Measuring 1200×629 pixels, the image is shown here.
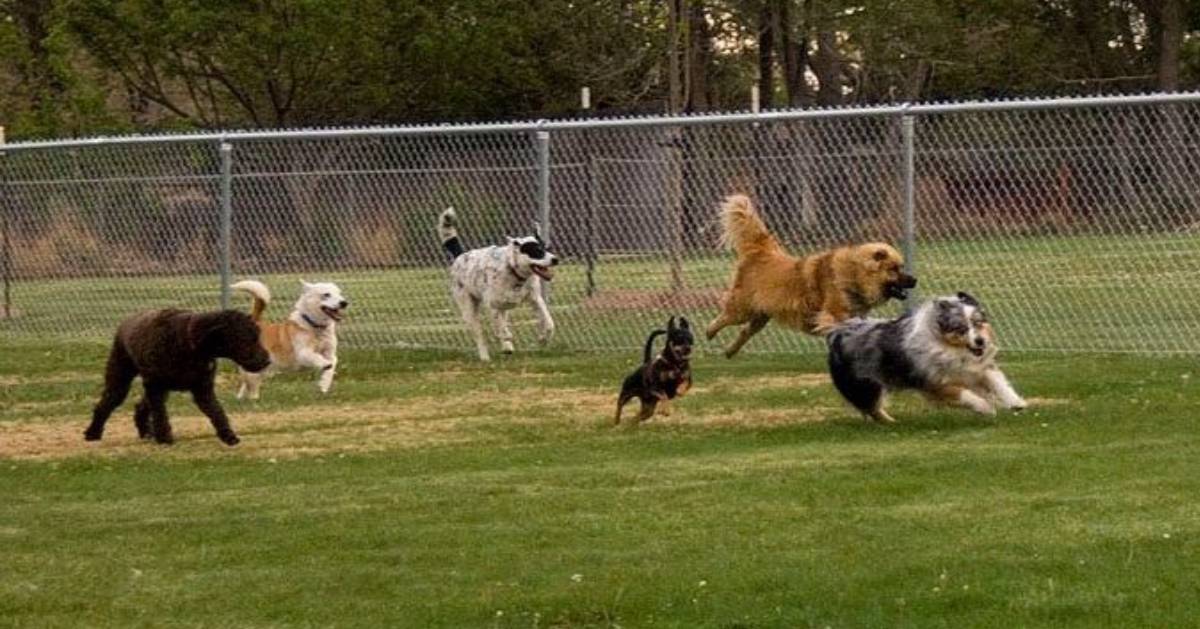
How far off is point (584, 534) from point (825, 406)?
14.8ft

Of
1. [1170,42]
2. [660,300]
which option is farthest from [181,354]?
[1170,42]

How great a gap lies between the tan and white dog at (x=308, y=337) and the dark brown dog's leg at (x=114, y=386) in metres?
2.28

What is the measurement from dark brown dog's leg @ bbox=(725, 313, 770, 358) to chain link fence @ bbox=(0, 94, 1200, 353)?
0.51m

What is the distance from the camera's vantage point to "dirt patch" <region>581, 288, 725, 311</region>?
18859 millimetres

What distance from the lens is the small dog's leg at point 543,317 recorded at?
1809 cm

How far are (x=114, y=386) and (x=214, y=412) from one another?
27.8 inches

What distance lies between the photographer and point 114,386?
13156mm

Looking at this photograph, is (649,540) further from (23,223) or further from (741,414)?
(23,223)

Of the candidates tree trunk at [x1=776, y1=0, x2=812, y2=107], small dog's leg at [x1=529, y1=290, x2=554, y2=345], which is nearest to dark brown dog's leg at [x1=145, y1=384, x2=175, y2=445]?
small dog's leg at [x1=529, y1=290, x2=554, y2=345]

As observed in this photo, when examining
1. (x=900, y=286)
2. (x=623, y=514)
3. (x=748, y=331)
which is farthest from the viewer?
(x=748, y=331)

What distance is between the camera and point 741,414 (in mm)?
13414

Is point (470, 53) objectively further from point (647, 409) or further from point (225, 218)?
point (647, 409)

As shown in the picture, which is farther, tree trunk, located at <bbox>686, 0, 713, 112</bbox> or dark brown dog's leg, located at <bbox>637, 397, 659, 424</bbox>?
tree trunk, located at <bbox>686, 0, 713, 112</bbox>

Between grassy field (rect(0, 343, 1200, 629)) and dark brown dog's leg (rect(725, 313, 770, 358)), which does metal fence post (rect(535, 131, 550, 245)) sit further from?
grassy field (rect(0, 343, 1200, 629))
